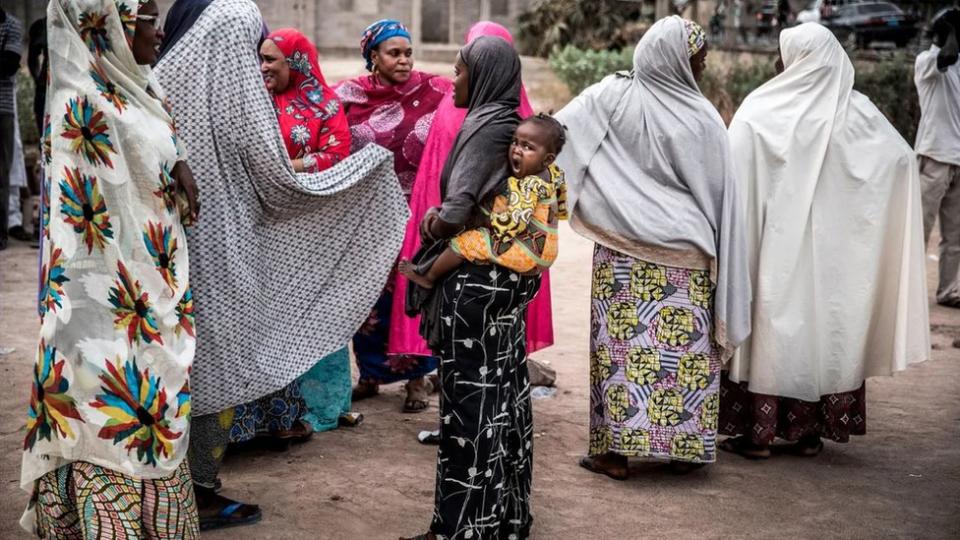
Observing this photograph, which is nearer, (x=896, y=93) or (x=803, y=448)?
(x=803, y=448)

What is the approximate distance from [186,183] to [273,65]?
4.73 ft

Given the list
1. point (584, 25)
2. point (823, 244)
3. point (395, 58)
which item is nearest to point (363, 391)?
point (395, 58)

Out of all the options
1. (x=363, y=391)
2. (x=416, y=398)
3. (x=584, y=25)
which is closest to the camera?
(x=416, y=398)

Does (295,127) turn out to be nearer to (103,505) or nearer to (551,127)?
(551,127)

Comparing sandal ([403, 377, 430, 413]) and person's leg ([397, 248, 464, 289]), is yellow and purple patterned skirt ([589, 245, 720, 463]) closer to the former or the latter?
person's leg ([397, 248, 464, 289])

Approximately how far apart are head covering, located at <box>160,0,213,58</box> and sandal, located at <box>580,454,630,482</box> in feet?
8.15

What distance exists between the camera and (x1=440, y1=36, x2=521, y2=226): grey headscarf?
140 inches

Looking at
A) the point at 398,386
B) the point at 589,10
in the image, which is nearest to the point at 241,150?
the point at 398,386

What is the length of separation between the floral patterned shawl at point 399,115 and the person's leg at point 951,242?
4.73 meters

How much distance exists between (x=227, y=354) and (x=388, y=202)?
1.02m

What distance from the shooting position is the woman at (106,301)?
3137 mm

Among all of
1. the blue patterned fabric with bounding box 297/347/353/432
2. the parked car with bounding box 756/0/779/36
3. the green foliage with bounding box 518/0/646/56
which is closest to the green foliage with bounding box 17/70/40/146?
the blue patterned fabric with bounding box 297/347/353/432

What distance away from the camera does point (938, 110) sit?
830 cm

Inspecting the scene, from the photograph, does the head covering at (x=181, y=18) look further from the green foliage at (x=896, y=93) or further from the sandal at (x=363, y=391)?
the green foliage at (x=896, y=93)
